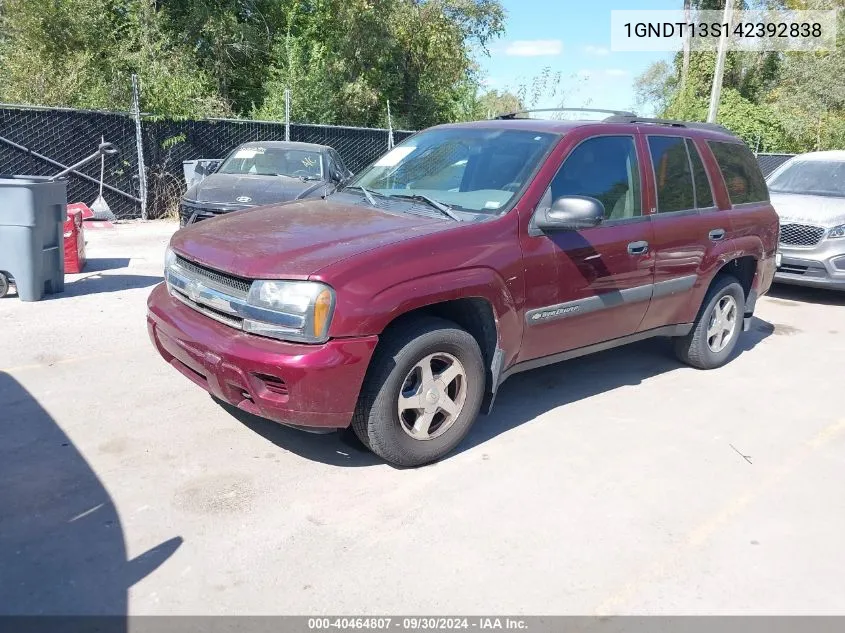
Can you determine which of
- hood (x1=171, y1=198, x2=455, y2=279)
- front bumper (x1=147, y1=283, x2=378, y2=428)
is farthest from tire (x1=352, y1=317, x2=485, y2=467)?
hood (x1=171, y1=198, x2=455, y2=279)

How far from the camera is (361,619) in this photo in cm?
283

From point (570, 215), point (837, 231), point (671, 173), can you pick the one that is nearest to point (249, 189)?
point (671, 173)

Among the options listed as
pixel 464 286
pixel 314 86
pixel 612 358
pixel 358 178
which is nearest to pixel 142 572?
pixel 464 286

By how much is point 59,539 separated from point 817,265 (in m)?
8.43

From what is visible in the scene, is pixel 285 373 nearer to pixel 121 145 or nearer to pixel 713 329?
pixel 713 329

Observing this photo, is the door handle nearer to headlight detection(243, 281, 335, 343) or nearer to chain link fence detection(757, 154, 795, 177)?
headlight detection(243, 281, 335, 343)

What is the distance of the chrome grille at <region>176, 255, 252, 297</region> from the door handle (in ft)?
8.19

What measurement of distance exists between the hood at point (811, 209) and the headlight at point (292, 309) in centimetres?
702

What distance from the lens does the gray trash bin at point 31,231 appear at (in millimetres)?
6715

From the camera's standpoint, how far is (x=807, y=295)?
962cm

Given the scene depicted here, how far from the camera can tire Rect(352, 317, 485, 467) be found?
3697mm

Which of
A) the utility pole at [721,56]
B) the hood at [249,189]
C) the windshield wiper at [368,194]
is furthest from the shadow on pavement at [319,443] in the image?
the utility pole at [721,56]

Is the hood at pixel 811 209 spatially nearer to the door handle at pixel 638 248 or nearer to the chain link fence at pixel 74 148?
the door handle at pixel 638 248

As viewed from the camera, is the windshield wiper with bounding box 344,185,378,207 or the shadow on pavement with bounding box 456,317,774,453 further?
the shadow on pavement with bounding box 456,317,774,453
